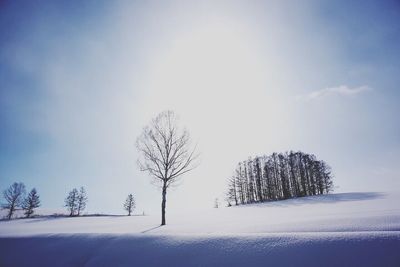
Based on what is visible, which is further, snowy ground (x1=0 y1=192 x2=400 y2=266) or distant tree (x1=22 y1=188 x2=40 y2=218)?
distant tree (x1=22 y1=188 x2=40 y2=218)

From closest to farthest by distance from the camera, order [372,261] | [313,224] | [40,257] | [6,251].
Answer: [372,261] → [40,257] → [6,251] → [313,224]

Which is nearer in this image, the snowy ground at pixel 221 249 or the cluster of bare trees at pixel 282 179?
the snowy ground at pixel 221 249

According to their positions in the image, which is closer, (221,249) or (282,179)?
(221,249)

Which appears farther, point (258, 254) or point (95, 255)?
point (95, 255)

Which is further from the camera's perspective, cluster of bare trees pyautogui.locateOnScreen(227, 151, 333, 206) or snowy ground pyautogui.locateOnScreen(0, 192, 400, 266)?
cluster of bare trees pyautogui.locateOnScreen(227, 151, 333, 206)

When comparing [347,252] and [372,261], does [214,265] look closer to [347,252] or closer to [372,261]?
[347,252]

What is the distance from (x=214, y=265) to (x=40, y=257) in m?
4.30

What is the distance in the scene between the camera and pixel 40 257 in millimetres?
4809

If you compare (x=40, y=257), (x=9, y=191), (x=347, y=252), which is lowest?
(x=40, y=257)

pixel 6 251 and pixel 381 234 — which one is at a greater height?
pixel 381 234

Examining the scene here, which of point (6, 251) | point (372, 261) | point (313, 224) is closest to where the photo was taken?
point (372, 261)

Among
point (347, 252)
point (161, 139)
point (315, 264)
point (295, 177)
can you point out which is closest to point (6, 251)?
point (315, 264)

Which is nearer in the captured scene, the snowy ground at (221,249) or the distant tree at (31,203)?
the snowy ground at (221,249)

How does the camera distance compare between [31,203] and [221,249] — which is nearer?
[221,249]
